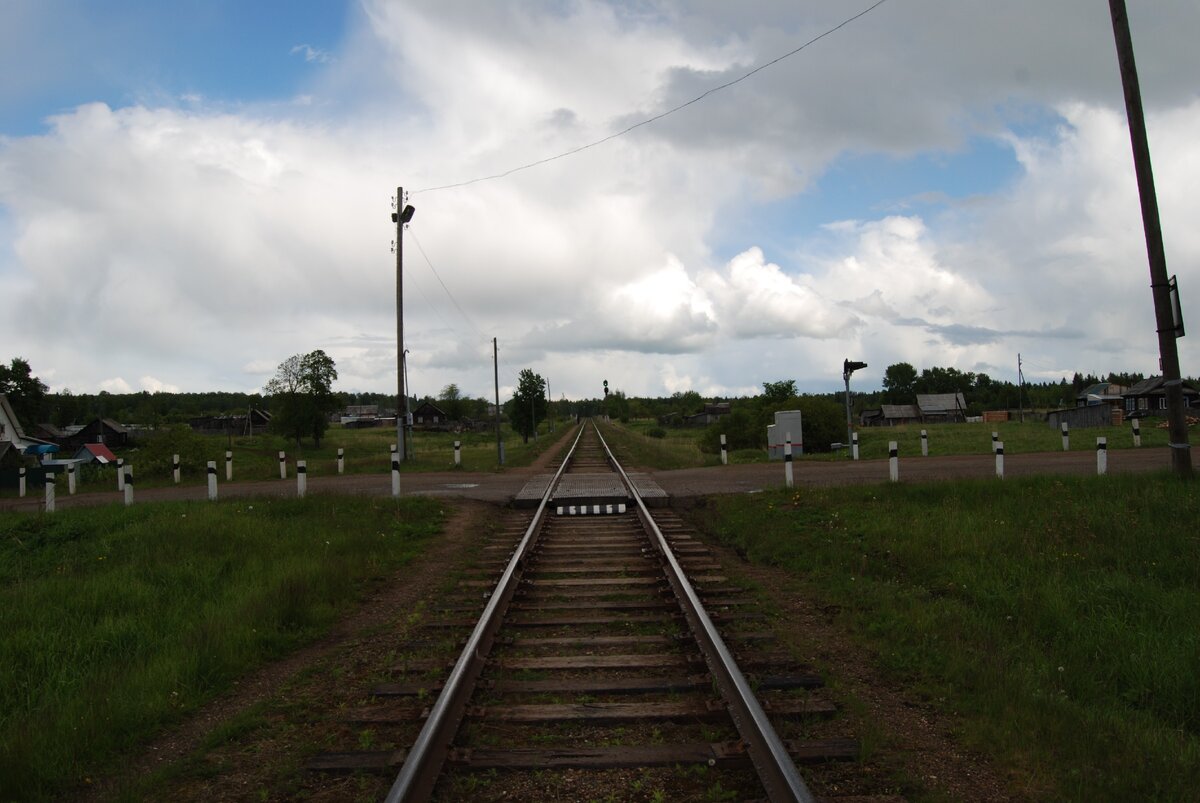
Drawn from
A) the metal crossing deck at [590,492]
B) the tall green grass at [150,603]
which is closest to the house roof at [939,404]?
the metal crossing deck at [590,492]

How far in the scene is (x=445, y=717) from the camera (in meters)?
4.21

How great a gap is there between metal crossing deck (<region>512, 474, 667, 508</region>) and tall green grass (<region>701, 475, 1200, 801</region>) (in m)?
2.61

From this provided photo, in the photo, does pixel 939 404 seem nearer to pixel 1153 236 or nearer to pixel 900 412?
pixel 900 412

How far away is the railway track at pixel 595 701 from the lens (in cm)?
369

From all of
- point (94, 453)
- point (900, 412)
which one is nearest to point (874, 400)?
point (900, 412)

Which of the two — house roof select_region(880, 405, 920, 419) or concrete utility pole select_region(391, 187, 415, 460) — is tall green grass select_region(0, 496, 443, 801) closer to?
concrete utility pole select_region(391, 187, 415, 460)

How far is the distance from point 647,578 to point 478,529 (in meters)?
4.71

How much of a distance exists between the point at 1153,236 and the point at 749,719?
410 inches

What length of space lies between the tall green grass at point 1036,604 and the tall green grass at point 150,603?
467 centimetres

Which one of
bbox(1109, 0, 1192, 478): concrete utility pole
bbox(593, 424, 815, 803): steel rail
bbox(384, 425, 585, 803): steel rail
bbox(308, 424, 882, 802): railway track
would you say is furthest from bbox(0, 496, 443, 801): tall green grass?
bbox(1109, 0, 1192, 478): concrete utility pole

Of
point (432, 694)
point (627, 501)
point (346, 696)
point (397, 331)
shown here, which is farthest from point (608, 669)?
point (397, 331)

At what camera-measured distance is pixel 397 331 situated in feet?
88.0

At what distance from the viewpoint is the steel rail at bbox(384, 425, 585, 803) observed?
11.4ft

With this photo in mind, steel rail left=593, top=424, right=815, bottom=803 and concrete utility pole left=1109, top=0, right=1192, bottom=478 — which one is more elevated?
concrete utility pole left=1109, top=0, right=1192, bottom=478
